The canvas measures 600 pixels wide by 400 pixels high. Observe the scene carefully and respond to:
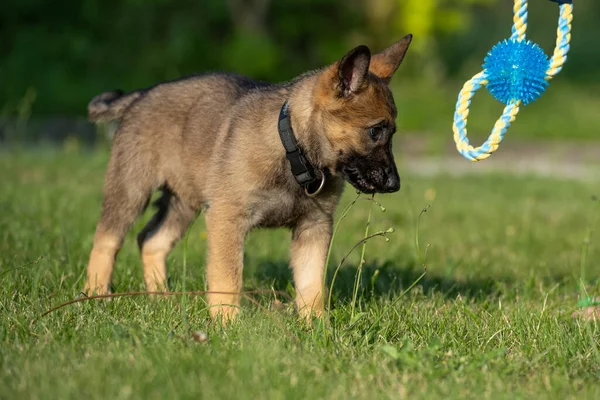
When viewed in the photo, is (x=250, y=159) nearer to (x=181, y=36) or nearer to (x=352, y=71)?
(x=352, y=71)

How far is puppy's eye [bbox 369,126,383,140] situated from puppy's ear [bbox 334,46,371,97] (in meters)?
0.20

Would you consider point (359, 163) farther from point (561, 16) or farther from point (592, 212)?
point (592, 212)

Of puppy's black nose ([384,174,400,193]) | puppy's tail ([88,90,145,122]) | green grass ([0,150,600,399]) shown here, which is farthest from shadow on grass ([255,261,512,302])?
puppy's tail ([88,90,145,122])

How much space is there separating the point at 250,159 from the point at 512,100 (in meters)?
1.30

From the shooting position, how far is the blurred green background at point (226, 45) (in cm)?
1528

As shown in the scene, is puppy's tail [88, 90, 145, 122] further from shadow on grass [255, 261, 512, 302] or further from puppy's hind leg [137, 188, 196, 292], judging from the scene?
shadow on grass [255, 261, 512, 302]

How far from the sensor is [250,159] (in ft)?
14.6

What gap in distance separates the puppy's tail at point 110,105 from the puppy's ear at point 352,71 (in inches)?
64.2

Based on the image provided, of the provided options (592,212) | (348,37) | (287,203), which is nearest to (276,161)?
Answer: (287,203)

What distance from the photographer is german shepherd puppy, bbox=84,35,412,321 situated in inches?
168

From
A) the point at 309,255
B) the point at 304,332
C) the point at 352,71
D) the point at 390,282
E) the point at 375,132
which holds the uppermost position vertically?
the point at 352,71

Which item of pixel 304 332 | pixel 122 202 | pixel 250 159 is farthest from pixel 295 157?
pixel 122 202

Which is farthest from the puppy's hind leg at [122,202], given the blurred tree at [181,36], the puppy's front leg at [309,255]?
the blurred tree at [181,36]

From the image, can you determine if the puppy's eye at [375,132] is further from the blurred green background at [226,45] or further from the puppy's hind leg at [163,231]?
the blurred green background at [226,45]
